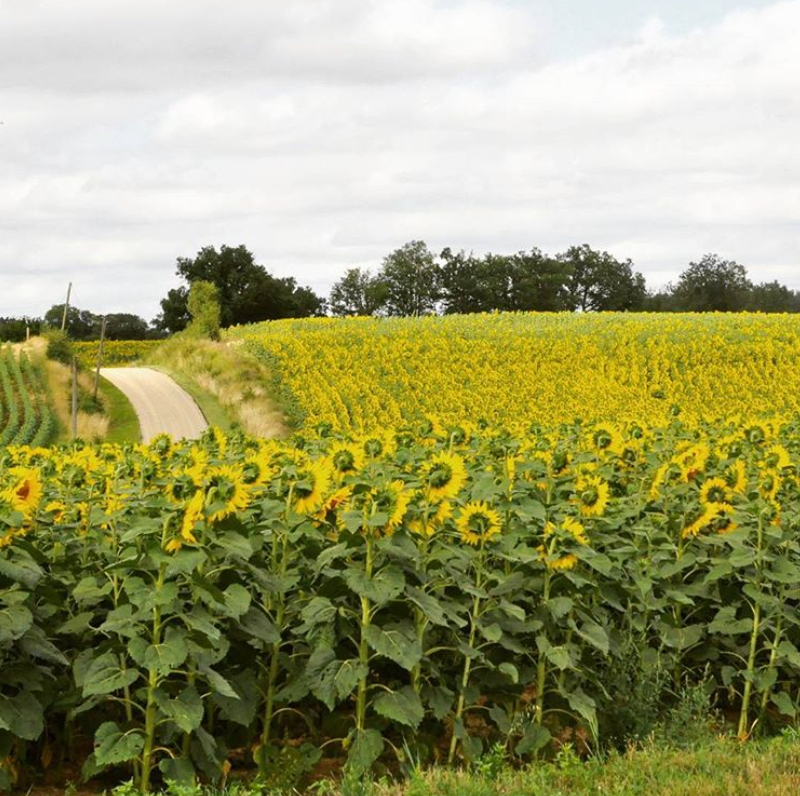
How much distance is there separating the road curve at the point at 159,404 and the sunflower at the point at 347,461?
2175 centimetres

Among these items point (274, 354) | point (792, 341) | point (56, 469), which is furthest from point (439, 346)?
point (56, 469)

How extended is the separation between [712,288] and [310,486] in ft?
335

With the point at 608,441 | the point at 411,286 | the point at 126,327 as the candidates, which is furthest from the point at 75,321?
the point at 608,441

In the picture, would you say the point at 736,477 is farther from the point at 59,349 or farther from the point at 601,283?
the point at 601,283

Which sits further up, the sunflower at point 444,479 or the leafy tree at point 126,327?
the leafy tree at point 126,327

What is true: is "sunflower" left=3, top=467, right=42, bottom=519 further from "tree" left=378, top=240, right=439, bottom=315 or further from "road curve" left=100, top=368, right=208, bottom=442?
"tree" left=378, top=240, right=439, bottom=315

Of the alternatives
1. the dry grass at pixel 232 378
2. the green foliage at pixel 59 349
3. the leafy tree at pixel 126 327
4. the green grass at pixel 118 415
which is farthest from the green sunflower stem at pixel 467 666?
the leafy tree at pixel 126 327

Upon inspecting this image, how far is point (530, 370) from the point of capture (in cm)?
3562

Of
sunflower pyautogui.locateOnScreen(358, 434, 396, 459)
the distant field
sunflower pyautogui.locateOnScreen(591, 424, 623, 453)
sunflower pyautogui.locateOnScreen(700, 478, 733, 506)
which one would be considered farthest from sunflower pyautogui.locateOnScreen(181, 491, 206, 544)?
the distant field

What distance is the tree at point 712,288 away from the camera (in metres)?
99.5

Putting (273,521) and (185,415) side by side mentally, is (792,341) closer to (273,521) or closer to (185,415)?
(185,415)

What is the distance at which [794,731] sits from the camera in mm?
6664

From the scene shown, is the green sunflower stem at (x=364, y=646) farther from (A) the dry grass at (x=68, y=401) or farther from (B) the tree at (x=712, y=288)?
(B) the tree at (x=712, y=288)

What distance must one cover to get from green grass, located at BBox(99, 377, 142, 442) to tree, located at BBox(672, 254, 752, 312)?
6997cm
